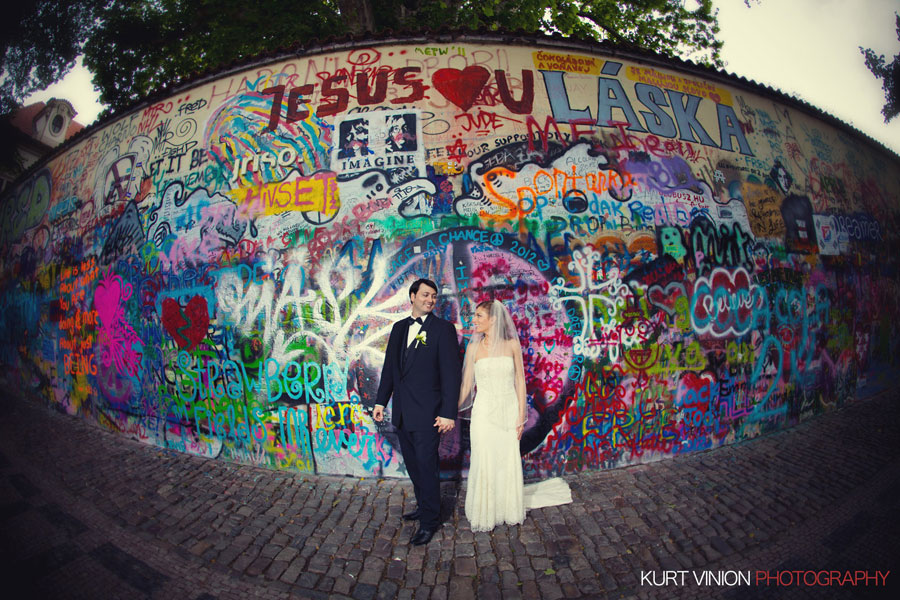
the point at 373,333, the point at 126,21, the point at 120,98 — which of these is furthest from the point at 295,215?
the point at 120,98

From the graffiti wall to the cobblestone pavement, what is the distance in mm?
548

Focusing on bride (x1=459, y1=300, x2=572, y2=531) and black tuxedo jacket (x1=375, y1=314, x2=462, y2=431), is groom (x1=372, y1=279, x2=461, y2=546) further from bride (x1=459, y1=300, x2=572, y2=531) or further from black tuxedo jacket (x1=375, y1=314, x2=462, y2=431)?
bride (x1=459, y1=300, x2=572, y2=531)

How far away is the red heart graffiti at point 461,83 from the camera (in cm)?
472

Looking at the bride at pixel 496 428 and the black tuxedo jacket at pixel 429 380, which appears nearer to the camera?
the black tuxedo jacket at pixel 429 380

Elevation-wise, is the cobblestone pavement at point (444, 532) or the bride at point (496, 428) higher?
the bride at point (496, 428)

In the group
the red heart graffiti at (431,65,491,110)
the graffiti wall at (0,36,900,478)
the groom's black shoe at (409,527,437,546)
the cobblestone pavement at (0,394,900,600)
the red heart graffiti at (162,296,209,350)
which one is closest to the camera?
the cobblestone pavement at (0,394,900,600)

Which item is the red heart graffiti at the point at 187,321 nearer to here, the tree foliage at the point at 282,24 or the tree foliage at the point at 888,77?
the tree foliage at the point at 282,24

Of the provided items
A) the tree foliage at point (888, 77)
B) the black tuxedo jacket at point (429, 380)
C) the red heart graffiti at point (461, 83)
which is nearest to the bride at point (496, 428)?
the black tuxedo jacket at point (429, 380)

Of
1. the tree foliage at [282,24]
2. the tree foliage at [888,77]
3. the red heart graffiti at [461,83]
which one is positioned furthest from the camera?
the tree foliage at [888,77]

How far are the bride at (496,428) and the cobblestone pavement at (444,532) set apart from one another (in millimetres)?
192

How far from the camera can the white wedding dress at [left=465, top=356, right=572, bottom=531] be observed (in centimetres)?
324

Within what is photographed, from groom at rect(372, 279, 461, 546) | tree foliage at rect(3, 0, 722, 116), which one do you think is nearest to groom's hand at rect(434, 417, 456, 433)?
groom at rect(372, 279, 461, 546)

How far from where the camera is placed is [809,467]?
13.7 ft

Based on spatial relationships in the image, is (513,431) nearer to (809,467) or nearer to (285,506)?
(285,506)
